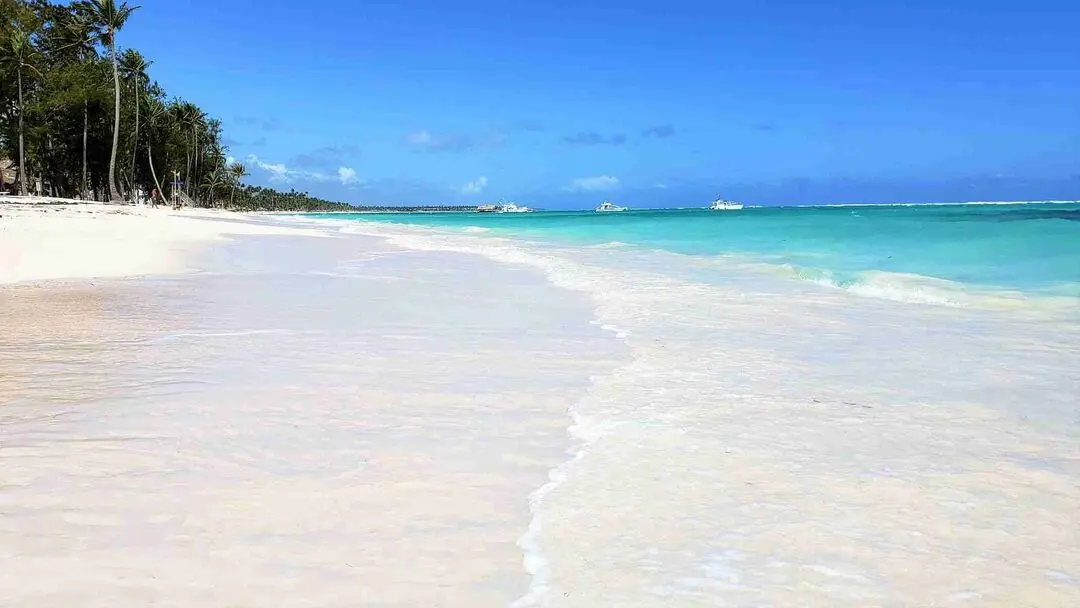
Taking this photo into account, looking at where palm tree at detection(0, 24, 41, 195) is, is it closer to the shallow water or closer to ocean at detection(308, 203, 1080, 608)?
the shallow water

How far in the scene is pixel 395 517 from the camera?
2711mm

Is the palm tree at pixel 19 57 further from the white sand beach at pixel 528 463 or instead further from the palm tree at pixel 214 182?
the palm tree at pixel 214 182

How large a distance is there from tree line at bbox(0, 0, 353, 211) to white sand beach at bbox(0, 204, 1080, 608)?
43.4 m

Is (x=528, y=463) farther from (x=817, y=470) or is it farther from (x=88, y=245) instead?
(x=88, y=245)

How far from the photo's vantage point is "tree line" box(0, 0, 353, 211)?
43188 millimetres

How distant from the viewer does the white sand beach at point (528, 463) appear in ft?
7.56

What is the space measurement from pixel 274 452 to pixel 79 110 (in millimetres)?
56121

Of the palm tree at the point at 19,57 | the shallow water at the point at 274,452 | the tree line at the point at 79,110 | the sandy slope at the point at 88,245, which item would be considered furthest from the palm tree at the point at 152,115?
the shallow water at the point at 274,452

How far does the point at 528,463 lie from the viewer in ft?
10.9

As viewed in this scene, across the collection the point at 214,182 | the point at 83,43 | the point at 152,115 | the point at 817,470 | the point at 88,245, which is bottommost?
the point at 817,470

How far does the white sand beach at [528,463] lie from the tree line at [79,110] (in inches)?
1709

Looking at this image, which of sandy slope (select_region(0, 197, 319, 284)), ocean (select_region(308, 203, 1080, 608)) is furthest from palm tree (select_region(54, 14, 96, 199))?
ocean (select_region(308, 203, 1080, 608))

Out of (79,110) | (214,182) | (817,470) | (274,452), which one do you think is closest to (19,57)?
(79,110)

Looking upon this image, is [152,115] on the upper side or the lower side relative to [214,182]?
upper
